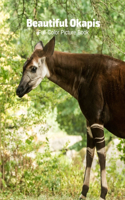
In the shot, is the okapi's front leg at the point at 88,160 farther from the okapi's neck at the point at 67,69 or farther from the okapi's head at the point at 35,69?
the okapi's head at the point at 35,69

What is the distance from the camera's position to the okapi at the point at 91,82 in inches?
135

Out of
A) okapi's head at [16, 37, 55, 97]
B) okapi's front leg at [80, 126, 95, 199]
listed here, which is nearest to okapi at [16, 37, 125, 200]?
okapi's head at [16, 37, 55, 97]

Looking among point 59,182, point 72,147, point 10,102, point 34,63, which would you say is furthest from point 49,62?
point 72,147

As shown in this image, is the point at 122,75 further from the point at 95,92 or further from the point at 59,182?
the point at 59,182

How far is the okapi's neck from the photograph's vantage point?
3584 millimetres

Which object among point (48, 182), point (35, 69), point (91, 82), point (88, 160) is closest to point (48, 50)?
point (35, 69)

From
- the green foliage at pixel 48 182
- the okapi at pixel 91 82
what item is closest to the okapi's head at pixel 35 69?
the okapi at pixel 91 82

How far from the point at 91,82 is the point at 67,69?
33 cm

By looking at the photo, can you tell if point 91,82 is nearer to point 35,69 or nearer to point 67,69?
point 67,69

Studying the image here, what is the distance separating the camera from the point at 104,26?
174 inches

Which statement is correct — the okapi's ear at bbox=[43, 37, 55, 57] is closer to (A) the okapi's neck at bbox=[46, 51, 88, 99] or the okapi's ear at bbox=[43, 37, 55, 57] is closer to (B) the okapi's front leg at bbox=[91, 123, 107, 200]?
(A) the okapi's neck at bbox=[46, 51, 88, 99]

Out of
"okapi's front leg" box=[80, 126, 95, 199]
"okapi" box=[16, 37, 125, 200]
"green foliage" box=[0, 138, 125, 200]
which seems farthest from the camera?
"green foliage" box=[0, 138, 125, 200]

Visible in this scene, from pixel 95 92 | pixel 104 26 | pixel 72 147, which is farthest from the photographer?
pixel 72 147

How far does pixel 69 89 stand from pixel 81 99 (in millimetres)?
228
